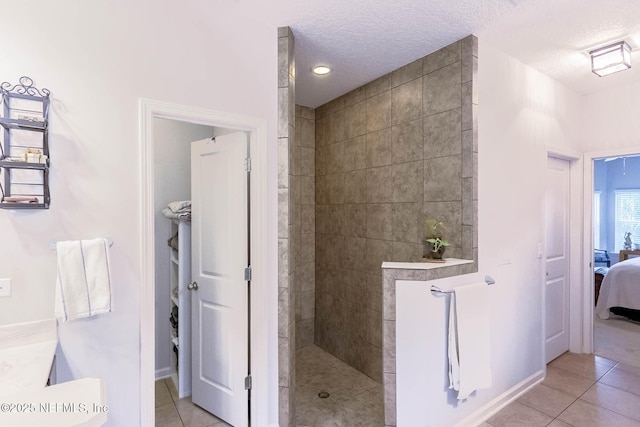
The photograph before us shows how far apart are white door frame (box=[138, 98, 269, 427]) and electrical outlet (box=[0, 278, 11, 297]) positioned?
19.7 inches

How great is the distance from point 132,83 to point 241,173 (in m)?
0.76

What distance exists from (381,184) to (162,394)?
2.49 meters

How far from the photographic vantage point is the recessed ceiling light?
281cm

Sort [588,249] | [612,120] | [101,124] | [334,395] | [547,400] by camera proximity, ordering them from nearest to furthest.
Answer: [101,124] < [547,400] < [334,395] < [612,120] < [588,249]

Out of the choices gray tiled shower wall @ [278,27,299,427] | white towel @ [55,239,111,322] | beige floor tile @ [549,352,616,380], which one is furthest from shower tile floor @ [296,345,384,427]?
beige floor tile @ [549,352,616,380]

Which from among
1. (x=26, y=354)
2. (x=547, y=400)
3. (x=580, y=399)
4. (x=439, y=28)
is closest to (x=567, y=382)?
(x=580, y=399)

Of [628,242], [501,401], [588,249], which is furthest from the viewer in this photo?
[628,242]

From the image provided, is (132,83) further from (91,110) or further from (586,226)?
(586,226)

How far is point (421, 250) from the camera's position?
105 inches

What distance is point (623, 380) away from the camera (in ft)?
9.62

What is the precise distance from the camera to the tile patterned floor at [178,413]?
7.71 ft

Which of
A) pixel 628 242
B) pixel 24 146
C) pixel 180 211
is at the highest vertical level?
pixel 24 146

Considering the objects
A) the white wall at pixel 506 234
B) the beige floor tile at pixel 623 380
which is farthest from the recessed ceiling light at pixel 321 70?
the beige floor tile at pixel 623 380

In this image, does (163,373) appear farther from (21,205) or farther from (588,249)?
(588,249)
